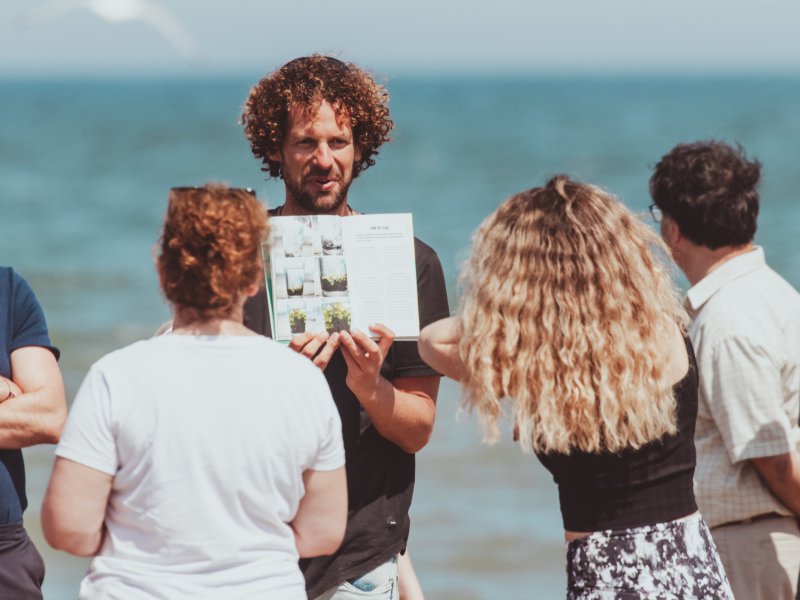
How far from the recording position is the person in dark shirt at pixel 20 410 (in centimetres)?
290

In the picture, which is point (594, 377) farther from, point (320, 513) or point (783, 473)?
point (783, 473)

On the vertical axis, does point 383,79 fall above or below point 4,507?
above

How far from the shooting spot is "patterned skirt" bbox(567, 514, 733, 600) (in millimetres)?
2580

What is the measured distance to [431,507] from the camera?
23.6 ft

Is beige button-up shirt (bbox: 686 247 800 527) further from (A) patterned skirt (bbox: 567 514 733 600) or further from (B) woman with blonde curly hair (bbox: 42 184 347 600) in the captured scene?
(B) woman with blonde curly hair (bbox: 42 184 347 600)

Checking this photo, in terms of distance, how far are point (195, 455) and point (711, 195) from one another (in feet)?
6.29

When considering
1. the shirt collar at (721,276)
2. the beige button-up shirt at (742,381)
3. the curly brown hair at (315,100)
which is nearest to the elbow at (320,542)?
the curly brown hair at (315,100)

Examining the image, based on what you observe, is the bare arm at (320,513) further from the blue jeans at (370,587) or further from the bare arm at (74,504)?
the blue jeans at (370,587)

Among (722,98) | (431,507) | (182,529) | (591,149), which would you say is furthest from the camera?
(722,98)

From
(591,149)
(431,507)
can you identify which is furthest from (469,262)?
(591,149)

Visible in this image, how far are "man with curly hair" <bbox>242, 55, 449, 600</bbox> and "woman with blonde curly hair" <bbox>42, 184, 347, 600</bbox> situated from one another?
58 cm

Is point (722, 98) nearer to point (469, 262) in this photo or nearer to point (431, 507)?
point (431, 507)

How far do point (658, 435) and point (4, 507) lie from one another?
1.61 m

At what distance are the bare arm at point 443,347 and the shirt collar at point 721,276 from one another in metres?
1.03
